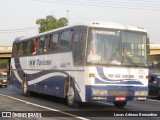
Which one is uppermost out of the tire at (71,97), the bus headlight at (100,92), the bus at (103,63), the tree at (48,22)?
the tree at (48,22)

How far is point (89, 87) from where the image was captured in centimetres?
1476

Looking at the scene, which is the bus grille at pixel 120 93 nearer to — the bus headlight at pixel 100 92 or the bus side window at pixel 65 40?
the bus headlight at pixel 100 92

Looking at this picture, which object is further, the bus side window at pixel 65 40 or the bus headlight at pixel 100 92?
the bus side window at pixel 65 40

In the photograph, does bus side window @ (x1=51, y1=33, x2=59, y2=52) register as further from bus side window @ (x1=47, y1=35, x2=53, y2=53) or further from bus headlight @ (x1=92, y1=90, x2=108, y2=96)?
bus headlight @ (x1=92, y1=90, x2=108, y2=96)

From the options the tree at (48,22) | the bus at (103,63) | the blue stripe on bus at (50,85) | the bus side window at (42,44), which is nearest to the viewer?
the bus at (103,63)

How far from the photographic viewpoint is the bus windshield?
14961 mm

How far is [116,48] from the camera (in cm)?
1525

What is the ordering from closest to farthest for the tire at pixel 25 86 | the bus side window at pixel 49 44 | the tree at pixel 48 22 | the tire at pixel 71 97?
the tire at pixel 71 97 → the bus side window at pixel 49 44 → the tire at pixel 25 86 → the tree at pixel 48 22

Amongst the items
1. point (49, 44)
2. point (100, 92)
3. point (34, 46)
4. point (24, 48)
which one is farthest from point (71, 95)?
point (24, 48)

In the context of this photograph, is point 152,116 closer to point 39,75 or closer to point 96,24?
point 96,24

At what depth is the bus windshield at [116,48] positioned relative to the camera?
15.0 meters

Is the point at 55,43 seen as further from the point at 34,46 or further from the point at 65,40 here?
the point at 34,46

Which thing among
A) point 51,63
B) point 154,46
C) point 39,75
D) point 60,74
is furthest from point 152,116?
point 154,46

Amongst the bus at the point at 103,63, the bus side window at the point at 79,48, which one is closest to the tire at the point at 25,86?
the bus at the point at 103,63
